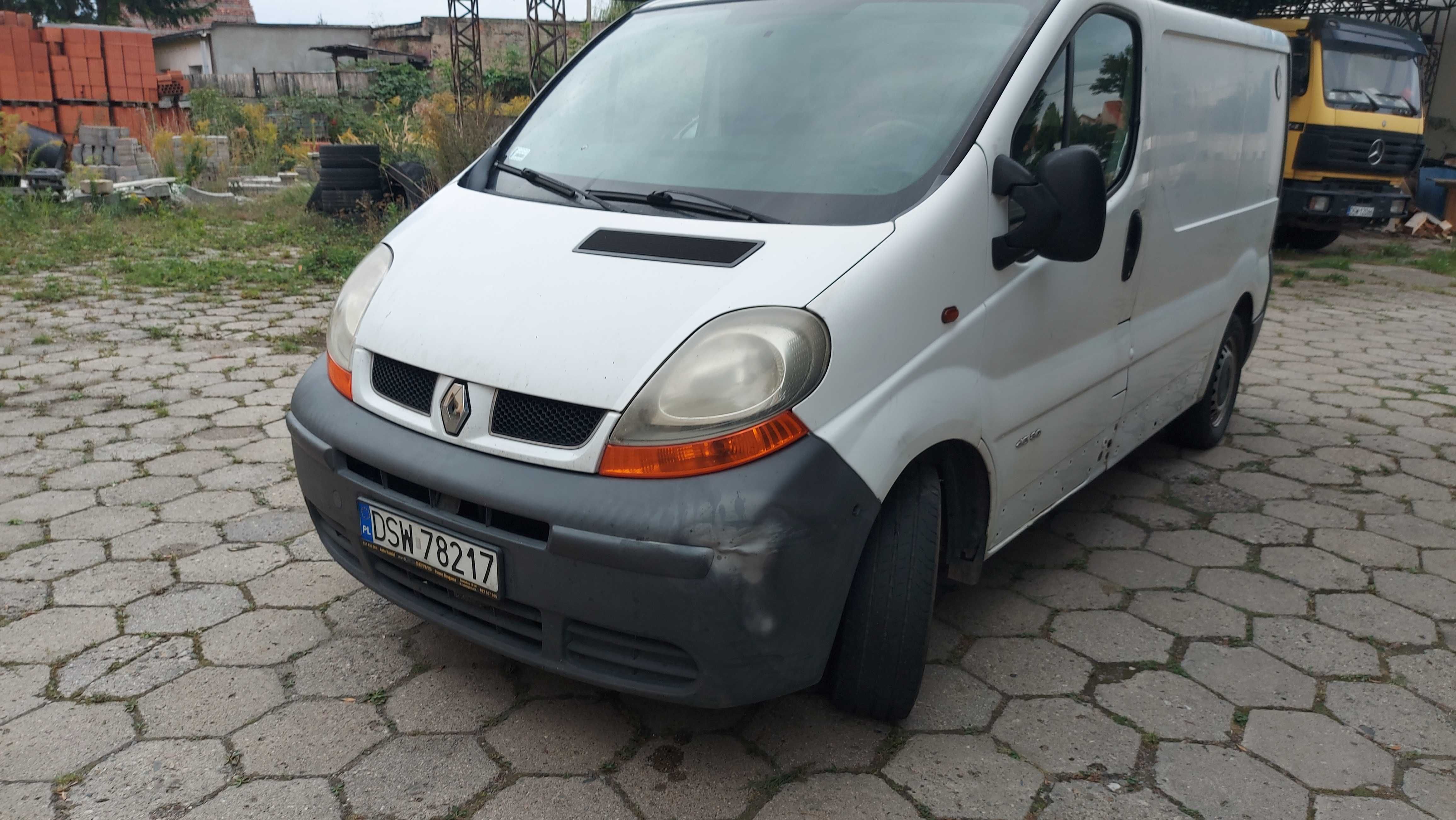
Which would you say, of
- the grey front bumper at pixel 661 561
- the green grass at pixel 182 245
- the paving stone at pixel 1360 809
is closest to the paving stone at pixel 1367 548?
the paving stone at pixel 1360 809

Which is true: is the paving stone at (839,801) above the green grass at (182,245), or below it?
below

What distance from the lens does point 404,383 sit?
2.34 metres

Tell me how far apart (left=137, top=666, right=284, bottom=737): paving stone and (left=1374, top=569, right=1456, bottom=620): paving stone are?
3.23m

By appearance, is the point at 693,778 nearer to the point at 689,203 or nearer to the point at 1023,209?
the point at 689,203

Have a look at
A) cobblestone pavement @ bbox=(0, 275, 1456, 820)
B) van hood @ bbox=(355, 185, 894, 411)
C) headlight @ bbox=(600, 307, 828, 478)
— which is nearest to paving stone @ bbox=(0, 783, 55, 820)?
cobblestone pavement @ bbox=(0, 275, 1456, 820)

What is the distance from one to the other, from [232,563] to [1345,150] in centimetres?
1085

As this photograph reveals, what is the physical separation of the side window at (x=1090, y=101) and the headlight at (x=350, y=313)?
1.61m

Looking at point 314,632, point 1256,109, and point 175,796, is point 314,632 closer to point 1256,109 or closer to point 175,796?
point 175,796

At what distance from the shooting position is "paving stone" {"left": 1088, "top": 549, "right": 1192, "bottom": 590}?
10.8 ft

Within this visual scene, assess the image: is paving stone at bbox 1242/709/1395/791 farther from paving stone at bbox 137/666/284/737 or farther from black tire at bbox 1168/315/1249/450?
paving stone at bbox 137/666/284/737

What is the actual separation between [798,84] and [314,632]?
77.5 inches

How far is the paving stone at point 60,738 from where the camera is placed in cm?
224

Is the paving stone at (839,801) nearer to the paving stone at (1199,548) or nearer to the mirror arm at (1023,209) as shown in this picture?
the mirror arm at (1023,209)

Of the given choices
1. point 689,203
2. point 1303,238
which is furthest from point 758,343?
point 1303,238
